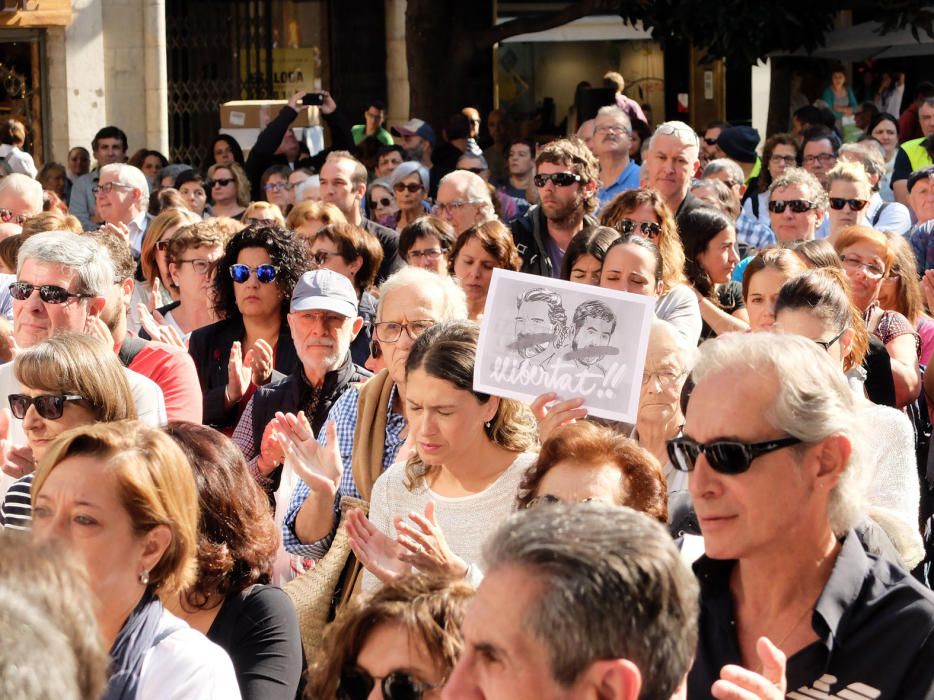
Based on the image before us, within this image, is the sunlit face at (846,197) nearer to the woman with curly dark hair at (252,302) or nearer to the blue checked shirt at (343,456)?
the woman with curly dark hair at (252,302)

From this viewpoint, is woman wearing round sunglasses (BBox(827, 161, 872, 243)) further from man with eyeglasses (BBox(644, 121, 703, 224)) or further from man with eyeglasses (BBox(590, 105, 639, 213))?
man with eyeglasses (BBox(590, 105, 639, 213))

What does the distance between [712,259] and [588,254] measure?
1117 mm

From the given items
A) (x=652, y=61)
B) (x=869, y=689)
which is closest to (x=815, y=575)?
(x=869, y=689)

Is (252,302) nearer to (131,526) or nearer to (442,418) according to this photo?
(442,418)

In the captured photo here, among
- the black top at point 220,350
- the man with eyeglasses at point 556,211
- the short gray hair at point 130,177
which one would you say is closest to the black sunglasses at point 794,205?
the man with eyeglasses at point 556,211

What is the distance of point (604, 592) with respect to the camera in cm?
248

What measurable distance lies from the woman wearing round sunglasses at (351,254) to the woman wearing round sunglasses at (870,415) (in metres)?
2.87

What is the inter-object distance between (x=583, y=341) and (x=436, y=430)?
615 mm

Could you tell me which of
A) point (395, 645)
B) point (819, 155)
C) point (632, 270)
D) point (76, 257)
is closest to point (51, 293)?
point (76, 257)

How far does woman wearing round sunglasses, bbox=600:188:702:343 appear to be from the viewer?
22.8 ft

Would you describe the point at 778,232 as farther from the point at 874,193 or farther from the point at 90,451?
the point at 90,451

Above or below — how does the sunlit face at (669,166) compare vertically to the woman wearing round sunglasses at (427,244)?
above

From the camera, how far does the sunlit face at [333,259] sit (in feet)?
26.3

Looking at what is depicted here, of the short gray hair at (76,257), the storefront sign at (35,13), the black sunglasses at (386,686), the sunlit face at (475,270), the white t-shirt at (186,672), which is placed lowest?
the white t-shirt at (186,672)
